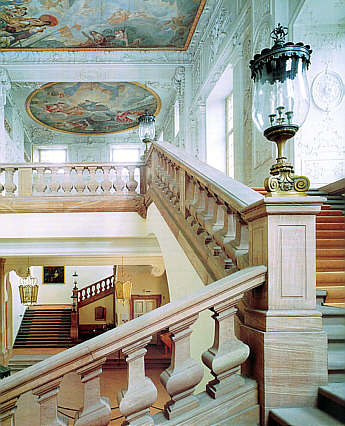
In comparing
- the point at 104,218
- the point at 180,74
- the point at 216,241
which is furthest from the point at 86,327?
the point at 216,241

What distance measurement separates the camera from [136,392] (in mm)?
2020

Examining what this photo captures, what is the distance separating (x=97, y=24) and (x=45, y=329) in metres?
13.3

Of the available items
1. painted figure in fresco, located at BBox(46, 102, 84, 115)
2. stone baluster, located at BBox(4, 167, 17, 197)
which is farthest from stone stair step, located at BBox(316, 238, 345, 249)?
painted figure in fresco, located at BBox(46, 102, 84, 115)

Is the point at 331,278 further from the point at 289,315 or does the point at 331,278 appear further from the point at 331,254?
the point at 289,315

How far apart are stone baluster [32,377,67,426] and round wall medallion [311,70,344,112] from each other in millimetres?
5751

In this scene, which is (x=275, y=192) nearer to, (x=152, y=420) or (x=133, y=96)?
(x=152, y=420)

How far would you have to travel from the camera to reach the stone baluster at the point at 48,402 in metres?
1.97

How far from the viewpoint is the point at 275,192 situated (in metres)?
2.17

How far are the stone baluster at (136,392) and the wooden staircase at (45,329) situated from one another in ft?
57.4

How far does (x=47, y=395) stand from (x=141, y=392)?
0.41m

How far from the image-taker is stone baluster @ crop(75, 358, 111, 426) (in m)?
2.00

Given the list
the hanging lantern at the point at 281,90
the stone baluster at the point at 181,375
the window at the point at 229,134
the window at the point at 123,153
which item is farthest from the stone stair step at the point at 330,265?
the window at the point at 123,153

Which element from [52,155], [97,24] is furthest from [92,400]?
[52,155]

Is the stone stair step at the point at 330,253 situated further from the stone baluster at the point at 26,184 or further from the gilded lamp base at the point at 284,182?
the stone baluster at the point at 26,184
